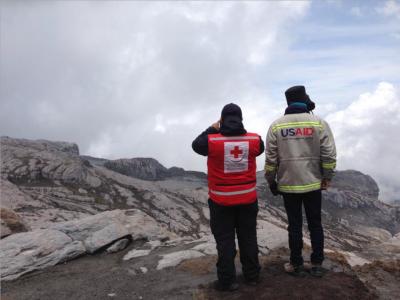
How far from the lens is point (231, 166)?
1116cm

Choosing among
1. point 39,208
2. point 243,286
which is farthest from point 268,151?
point 39,208

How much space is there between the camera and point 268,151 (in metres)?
11.6

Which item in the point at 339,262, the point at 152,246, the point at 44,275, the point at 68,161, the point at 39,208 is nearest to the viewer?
the point at 339,262

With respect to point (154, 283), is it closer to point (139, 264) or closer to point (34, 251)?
point (139, 264)

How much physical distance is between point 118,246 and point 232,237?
356 inches

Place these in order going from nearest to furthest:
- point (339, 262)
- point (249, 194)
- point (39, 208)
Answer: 1. point (249, 194)
2. point (339, 262)
3. point (39, 208)

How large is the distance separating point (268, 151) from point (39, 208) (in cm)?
10959

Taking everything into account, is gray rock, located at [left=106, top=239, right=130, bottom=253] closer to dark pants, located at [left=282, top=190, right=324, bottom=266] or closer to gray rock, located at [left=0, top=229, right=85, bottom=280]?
gray rock, located at [left=0, top=229, right=85, bottom=280]

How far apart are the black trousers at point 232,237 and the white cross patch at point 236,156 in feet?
3.50

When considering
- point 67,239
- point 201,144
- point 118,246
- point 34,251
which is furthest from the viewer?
point 118,246

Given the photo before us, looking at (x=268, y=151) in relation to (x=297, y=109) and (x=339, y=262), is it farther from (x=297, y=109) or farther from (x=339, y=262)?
(x=339, y=262)

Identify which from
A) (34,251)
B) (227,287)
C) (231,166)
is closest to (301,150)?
(231,166)

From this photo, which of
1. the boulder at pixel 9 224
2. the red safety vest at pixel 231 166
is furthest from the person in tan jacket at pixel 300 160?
the boulder at pixel 9 224

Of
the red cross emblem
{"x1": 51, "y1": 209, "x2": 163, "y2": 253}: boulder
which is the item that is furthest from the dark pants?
{"x1": 51, "y1": 209, "x2": 163, "y2": 253}: boulder
